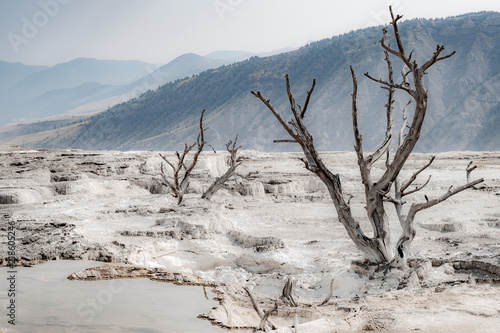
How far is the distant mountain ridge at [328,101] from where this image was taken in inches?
3386

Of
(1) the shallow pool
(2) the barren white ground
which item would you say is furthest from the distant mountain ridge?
(1) the shallow pool

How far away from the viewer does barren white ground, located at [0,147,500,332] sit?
4703 mm

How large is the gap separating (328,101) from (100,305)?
94.0 metres

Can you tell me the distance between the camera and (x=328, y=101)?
96000 millimetres

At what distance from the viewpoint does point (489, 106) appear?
280ft

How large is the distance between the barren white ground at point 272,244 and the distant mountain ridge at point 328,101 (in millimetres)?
72616

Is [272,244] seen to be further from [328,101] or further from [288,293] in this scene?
[328,101]

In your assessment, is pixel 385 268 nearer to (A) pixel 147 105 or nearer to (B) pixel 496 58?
(B) pixel 496 58

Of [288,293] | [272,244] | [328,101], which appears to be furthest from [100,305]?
[328,101]

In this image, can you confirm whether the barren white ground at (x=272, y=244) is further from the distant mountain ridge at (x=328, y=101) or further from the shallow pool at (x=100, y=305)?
the distant mountain ridge at (x=328, y=101)

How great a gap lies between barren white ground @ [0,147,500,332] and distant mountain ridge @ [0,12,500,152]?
2859 inches

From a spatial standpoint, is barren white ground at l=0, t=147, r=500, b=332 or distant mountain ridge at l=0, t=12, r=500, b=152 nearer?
barren white ground at l=0, t=147, r=500, b=332

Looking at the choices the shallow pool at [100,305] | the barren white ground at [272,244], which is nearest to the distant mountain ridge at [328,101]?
the barren white ground at [272,244]

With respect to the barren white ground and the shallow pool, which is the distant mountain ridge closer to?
the barren white ground
